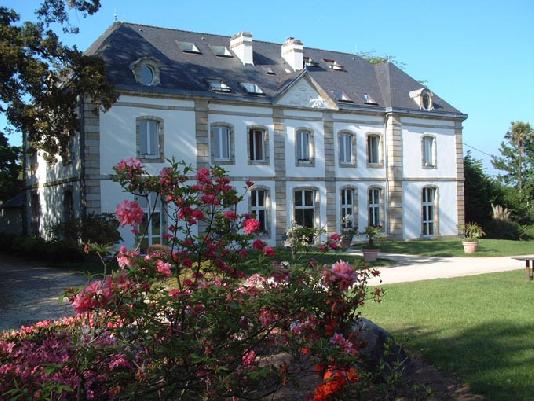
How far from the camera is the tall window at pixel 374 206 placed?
86.3 ft

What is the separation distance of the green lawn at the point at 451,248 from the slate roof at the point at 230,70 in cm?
648

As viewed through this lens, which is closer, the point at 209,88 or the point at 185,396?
the point at 185,396

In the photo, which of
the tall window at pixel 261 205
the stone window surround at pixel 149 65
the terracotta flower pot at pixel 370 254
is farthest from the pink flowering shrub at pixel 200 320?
the tall window at pixel 261 205

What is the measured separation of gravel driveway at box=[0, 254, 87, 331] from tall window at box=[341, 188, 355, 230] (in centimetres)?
1292

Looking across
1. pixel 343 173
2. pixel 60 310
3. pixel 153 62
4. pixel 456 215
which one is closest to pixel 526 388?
pixel 60 310

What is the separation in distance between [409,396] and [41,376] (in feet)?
10.9

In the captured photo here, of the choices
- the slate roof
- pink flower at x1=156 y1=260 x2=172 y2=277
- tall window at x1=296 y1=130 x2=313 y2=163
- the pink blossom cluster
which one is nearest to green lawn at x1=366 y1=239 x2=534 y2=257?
tall window at x1=296 y1=130 x2=313 y2=163

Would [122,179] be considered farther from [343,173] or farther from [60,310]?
[343,173]

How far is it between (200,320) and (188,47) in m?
22.2

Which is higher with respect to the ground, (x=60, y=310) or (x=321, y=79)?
(x=321, y=79)

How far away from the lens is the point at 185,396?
132 inches

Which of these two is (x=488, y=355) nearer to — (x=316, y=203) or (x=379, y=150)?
(x=316, y=203)

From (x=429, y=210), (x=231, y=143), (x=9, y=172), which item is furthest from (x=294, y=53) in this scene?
(x=9, y=172)

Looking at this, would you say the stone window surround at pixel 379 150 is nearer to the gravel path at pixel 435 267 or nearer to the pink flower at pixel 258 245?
the gravel path at pixel 435 267
